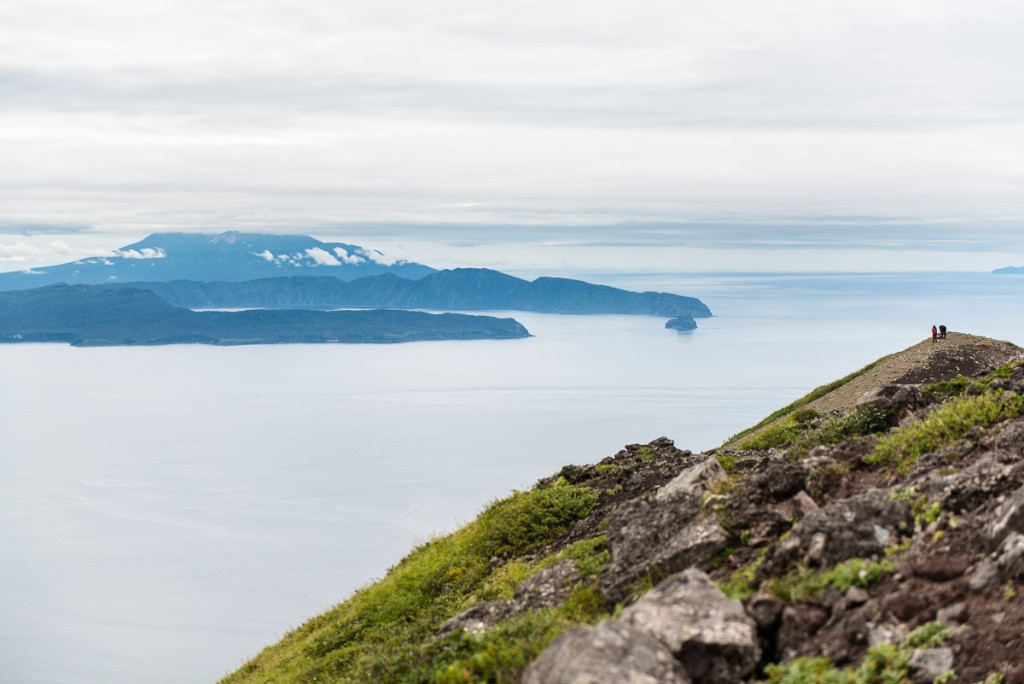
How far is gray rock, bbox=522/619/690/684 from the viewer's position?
7.82 meters

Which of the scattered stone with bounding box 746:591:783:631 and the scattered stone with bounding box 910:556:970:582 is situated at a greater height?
the scattered stone with bounding box 910:556:970:582

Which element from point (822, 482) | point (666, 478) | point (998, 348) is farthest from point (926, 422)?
point (998, 348)

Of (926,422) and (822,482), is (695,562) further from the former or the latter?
(926,422)

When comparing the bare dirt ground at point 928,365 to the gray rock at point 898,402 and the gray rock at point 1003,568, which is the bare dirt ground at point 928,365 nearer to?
the gray rock at point 898,402

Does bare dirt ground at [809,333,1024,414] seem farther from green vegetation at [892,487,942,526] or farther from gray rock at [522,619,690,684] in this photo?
gray rock at [522,619,690,684]

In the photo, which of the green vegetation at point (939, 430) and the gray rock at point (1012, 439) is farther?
the green vegetation at point (939, 430)

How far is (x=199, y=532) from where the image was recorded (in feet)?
506

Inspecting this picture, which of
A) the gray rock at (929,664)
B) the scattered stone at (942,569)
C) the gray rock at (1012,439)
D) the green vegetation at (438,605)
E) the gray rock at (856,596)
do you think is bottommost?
the green vegetation at (438,605)

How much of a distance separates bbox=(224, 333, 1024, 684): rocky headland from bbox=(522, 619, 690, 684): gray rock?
0.07 ft

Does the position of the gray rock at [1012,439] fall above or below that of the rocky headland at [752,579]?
above

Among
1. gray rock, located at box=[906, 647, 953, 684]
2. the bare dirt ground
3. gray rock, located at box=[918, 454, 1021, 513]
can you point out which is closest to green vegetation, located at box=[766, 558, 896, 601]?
gray rock, located at box=[906, 647, 953, 684]

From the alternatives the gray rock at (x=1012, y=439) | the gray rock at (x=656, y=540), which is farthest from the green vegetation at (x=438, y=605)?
the gray rock at (x=1012, y=439)

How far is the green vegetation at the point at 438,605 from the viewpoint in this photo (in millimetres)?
13039

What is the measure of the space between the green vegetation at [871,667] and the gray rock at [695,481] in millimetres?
6252
